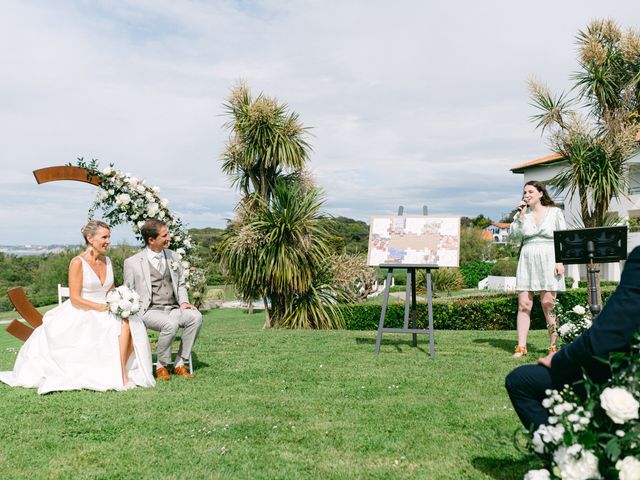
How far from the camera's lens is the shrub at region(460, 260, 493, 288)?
33.7m

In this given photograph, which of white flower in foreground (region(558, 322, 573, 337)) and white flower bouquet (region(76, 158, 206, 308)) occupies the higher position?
white flower bouquet (region(76, 158, 206, 308))

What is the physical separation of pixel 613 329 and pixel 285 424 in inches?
111

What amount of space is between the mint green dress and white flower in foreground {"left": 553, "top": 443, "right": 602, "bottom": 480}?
16.0 feet

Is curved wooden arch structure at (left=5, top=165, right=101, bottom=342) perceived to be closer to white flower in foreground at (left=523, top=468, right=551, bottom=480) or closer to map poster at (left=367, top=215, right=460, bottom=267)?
map poster at (left=367, top=215, right=460, bottom=267)

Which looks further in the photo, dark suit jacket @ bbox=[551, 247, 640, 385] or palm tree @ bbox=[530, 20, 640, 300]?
palm tree @ bbox=[530, 20, 640, 300]

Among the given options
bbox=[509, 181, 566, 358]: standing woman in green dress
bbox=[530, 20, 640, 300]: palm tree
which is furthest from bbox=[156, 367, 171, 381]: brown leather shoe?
bbox=[530, 20, 640, 300]: palm tree

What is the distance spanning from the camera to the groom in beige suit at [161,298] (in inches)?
261

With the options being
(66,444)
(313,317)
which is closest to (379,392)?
(66,444)

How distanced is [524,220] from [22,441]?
591cm

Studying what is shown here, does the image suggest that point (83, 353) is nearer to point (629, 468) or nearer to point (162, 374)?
point (162, 374)

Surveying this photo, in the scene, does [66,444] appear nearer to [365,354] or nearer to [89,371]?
[89,371]

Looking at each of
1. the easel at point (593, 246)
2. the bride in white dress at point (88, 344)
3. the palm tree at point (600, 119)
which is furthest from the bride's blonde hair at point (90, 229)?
the palm tree at point (600, 119)

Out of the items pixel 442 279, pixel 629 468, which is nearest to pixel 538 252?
pixel 629 468

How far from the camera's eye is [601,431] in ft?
8.38
